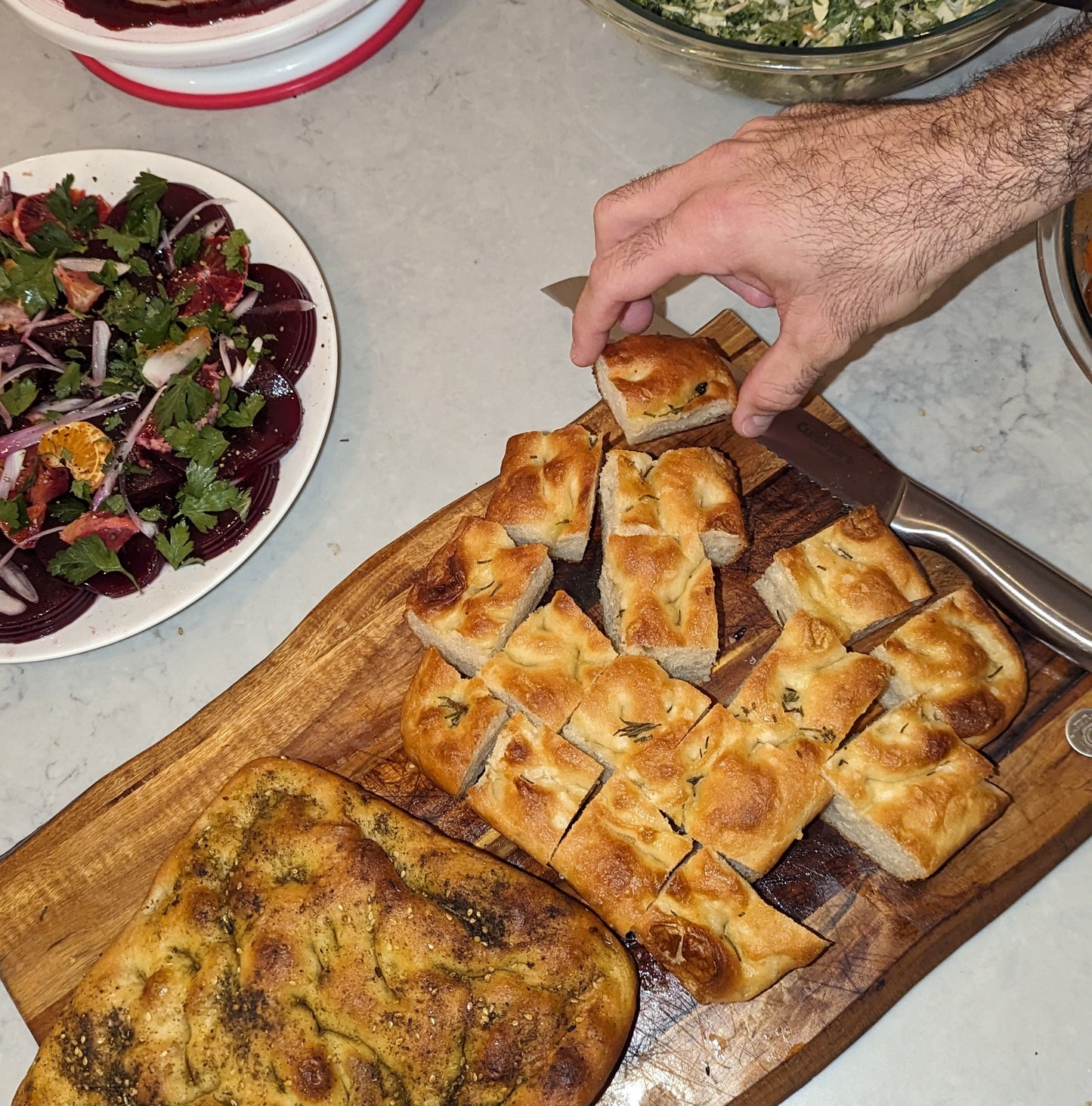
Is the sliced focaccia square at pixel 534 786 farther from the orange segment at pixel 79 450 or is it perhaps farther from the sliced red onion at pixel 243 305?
the sliced red onion at pixel 243 305

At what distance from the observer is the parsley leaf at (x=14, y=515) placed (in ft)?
10.8

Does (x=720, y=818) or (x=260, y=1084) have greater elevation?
(x=720, y=818)

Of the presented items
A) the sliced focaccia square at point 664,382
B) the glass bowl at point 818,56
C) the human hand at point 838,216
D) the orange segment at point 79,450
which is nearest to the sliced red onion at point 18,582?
the orange segment at point 79,450

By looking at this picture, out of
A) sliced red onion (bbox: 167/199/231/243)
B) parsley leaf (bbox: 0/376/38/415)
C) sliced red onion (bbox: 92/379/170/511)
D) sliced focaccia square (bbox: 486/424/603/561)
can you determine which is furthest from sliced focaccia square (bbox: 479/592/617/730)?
sliced red onion (bbox: 167/199/231/243)

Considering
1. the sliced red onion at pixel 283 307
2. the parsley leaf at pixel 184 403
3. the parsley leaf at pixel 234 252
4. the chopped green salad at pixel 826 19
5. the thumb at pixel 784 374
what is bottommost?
the parsley leaf at pixel 184 403

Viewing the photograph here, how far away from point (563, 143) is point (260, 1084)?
140 inches

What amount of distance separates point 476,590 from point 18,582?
1516 mm

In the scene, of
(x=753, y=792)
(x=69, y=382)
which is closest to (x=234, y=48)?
(x=69, y=382)

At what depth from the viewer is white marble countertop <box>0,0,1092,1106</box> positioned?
10.6ft

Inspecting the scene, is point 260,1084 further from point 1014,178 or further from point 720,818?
point 1014,178

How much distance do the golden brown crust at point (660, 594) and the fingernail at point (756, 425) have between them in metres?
0.40

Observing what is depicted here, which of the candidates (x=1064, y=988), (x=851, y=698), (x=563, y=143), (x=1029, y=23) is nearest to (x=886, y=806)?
(x=851, y=698)

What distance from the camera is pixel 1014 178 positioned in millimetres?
2811

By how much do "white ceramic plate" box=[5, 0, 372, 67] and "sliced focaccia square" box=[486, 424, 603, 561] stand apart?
1.76 metres
